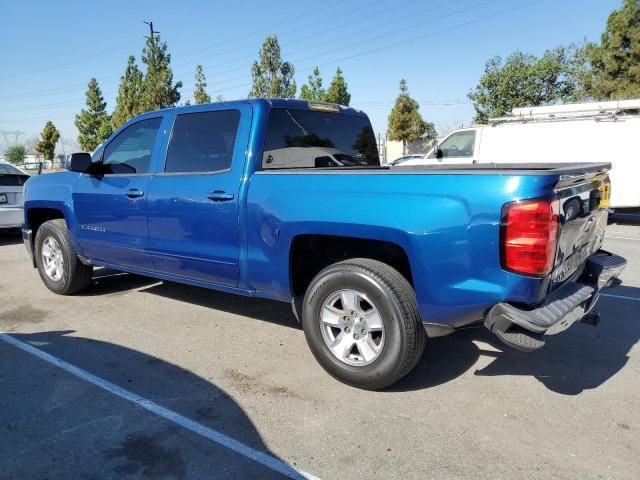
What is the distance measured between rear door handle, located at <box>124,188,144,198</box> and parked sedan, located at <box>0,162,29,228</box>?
6153 millimetres

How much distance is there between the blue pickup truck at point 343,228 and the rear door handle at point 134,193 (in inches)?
0.6

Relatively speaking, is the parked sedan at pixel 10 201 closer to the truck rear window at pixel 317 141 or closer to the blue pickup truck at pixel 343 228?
the blue pickup truck at pixel 343 228

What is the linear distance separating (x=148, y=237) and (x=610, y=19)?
2596 centimetres

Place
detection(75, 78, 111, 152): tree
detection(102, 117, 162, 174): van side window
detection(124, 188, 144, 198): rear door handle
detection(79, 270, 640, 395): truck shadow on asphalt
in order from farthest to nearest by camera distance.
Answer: detection(75, 78, 111, 152): tree
detection(102, 117, 162, 174): van side window
detection(124, 188, 144, 198): rear door handle
detection(79, 270, 640, 395): truck shadow on asphalt

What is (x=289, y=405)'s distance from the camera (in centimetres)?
328

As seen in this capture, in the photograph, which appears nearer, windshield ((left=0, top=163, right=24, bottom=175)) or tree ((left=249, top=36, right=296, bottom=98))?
windshield ((left=0, top=163, right=24, bottom=175))

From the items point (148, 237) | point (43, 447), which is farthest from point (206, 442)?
point (148, 237)

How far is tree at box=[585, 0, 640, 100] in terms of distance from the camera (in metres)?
22.8

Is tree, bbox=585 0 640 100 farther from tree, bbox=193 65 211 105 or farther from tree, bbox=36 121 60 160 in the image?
tree, bbox=36 121 60 160

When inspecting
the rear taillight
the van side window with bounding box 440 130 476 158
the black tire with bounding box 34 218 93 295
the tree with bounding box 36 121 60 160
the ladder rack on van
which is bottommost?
the black tire with bounding box 34 218 93 295

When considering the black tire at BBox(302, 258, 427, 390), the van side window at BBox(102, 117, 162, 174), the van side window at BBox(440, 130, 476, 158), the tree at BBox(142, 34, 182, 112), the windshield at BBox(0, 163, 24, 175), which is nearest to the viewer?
the black tire at BBox(302, 258, 427, 390)

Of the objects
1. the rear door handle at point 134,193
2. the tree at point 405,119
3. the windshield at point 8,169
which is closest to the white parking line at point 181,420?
the rear door handle at point 134,193

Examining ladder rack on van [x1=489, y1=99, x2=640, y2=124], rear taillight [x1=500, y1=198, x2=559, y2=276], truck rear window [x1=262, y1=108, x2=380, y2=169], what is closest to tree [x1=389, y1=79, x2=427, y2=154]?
ladder rack on van [x1=489, y1=99, x2=640, y2=124]

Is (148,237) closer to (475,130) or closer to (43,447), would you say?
(43,447)
